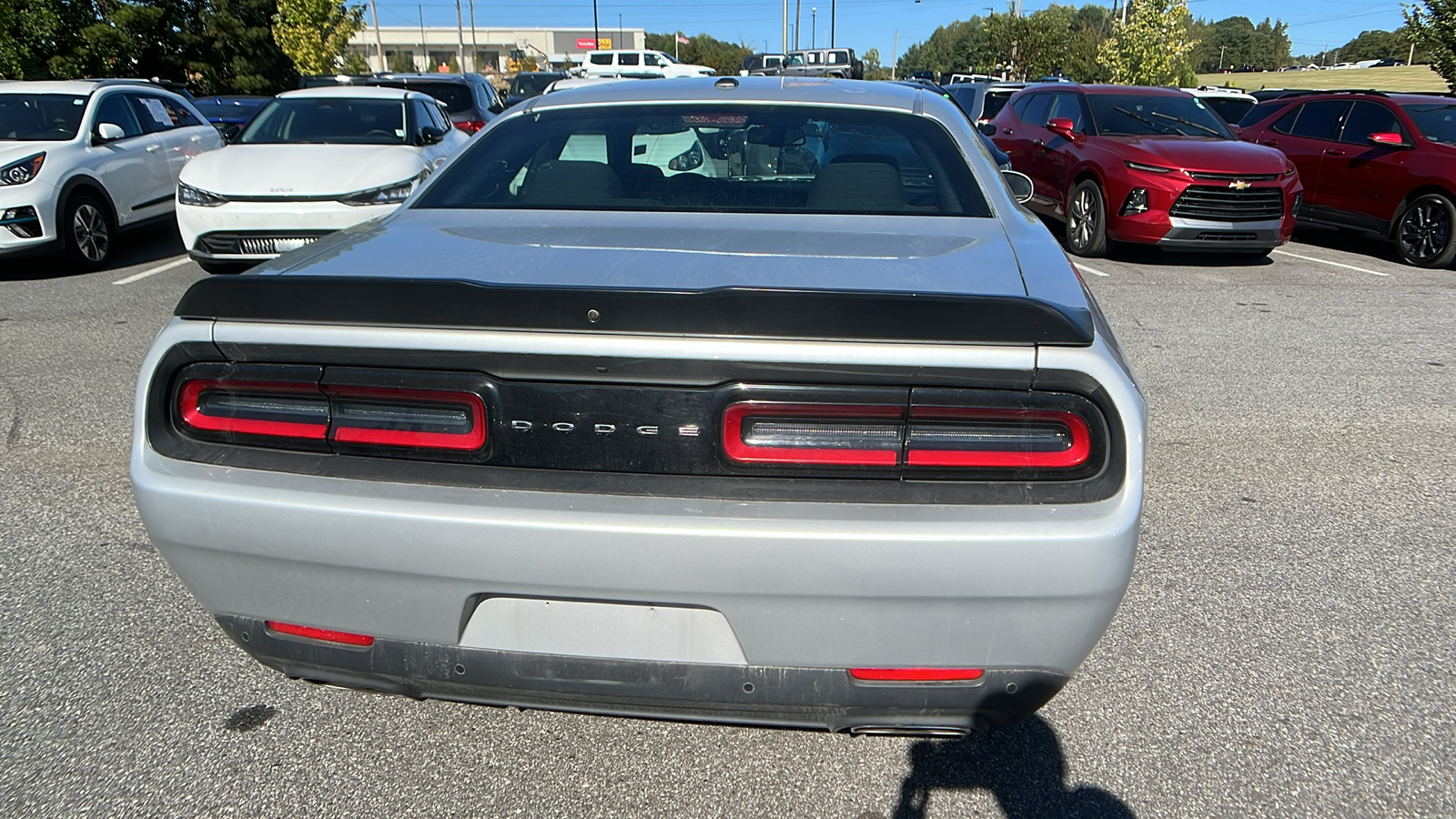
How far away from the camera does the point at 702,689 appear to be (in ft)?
6.23

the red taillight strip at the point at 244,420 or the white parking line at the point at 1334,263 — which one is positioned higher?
the red taillight strip at the point at 244,420

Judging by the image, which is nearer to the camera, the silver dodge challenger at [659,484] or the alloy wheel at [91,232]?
the silver dodge challenger at [659,484]

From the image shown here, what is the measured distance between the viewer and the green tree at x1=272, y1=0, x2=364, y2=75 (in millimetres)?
29562

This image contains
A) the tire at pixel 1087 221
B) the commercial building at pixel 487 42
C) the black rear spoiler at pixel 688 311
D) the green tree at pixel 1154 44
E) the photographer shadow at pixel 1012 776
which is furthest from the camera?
the commercial building at pixel 487 42

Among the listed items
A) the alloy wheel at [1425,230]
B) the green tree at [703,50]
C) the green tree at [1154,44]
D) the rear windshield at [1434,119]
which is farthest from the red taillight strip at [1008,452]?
the green tree at [703,50]

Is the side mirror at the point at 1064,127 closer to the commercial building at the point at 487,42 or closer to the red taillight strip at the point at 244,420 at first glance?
the red taillight strip at the point at 244,420

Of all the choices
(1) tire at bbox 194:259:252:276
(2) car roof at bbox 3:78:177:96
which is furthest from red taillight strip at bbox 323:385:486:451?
(2) car roof at bbox 3:78:177:96

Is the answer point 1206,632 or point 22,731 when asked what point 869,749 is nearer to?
point 1206,632

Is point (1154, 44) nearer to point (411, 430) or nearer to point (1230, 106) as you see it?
point (1230, 106)

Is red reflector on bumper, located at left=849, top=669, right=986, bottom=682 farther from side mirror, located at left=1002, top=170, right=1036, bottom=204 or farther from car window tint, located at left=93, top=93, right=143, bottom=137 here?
car window tint, located at left=93, top=93, right=143, bottom=137

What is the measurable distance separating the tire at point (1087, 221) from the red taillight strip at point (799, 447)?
8569 mm

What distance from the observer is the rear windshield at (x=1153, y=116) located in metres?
10.1

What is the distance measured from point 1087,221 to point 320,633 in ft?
30.3

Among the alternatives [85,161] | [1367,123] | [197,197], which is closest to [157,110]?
[85,161]
